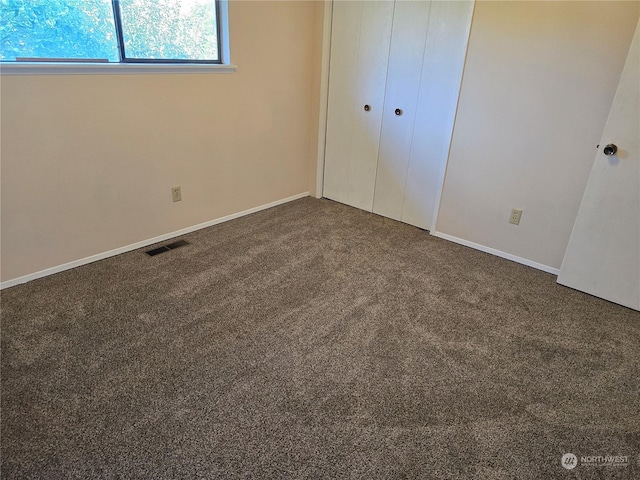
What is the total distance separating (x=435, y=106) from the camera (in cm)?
299

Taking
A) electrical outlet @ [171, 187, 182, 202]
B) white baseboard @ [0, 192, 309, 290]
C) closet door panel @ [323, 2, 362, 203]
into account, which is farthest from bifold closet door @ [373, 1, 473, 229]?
electrical outlet @ [171, 187, 182, 202]

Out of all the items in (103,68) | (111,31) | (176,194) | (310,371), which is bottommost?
(310,371)

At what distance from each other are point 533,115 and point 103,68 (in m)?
2.65

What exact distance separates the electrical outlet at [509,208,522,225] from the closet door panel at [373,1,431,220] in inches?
35.2

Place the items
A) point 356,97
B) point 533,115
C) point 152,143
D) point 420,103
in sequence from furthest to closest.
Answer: point 356,97 < point 420,103 < point 152,143 < point 533,115

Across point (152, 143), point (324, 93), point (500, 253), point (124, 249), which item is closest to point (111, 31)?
point (152, 143)

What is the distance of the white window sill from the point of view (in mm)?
2018

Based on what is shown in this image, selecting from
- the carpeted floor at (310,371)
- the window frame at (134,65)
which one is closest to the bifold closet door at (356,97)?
the window frame at (134,65)

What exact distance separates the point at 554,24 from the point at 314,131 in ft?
6.75

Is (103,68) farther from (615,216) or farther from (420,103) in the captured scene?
(615,216)

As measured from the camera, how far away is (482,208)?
2.96 meters

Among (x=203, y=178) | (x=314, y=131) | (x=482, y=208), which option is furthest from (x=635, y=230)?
(x=203, y=178)

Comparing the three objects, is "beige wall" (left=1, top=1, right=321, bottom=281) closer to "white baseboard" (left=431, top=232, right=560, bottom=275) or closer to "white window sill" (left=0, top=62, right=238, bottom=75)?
"white window sill" (left=0, top=62, right=238, bottom=75)

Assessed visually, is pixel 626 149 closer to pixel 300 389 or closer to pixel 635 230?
pixel 635 230
